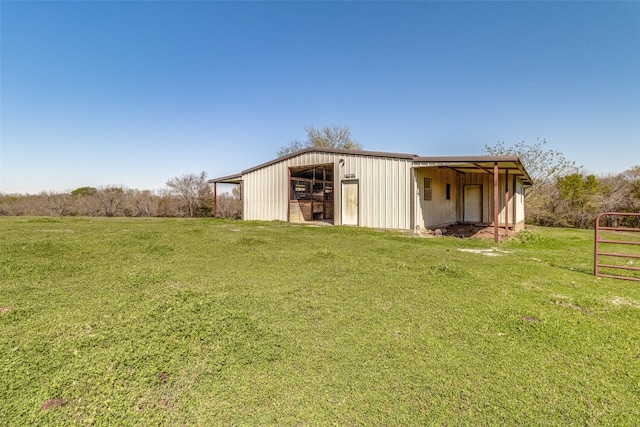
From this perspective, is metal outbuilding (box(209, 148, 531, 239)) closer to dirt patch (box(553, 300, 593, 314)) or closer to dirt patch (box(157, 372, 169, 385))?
dirt patch (box(553, 300, 593, 314))

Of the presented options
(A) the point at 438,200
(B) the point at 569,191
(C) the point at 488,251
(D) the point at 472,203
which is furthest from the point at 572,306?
(B) the point at 569,191

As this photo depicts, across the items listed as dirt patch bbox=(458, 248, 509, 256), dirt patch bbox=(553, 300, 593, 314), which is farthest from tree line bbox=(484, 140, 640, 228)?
dirt patch bbox=(553, 300, 593, 314)

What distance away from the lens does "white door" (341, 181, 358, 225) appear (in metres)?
→ 12.1

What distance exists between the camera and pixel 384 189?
1135 centimetres

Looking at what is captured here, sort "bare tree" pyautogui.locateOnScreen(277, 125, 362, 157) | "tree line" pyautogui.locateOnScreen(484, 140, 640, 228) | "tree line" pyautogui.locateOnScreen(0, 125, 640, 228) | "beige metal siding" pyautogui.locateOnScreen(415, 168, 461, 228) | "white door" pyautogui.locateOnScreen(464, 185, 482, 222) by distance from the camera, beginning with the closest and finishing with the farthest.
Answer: "beige metal siding" pyautogui.locateOnScreen(415, 168, 461, 228), "white door" pyautogui.locateOnScreen(464, 185, 482, 222), "tree line" pyautogui.locateOnScreen(484, 140, 640, 228), "tree line" pyautogui.locateOnScreen(0, 125, 640, 228), "bare tree" pyautogui.locateOnScreen(277, 125, 362, 157)

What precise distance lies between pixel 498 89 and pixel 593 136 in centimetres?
753

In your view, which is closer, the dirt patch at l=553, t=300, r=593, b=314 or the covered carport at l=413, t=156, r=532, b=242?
→ the dirt patch at l=553, t=300, r=593, b=314

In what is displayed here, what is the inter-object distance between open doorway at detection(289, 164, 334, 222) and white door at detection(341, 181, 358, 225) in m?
1.85

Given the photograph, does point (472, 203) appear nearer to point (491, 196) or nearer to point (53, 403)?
point (491, 196)

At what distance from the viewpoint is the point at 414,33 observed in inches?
498

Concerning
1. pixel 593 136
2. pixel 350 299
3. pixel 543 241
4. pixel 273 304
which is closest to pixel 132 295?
pixel 273 304

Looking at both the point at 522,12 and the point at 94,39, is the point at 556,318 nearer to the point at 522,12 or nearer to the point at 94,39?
the point at 522,12

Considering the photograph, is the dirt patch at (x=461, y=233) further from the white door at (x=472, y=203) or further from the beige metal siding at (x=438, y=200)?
the white door at (x=472, y=203)

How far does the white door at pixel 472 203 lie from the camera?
15.1 meters
